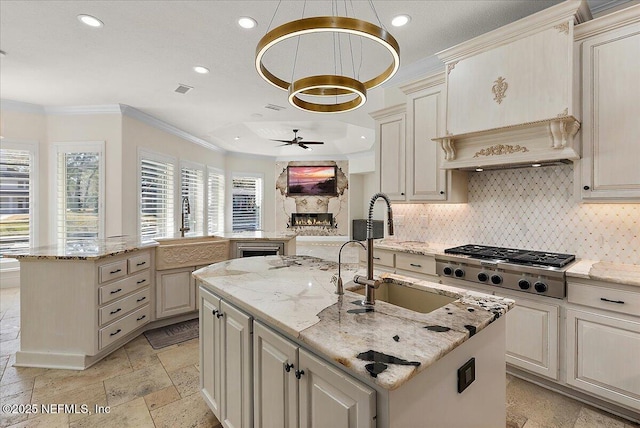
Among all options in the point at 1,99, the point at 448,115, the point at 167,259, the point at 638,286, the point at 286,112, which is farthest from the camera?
the point at 286,112

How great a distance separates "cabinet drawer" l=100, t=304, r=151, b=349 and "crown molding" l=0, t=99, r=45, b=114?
4017 millimetres

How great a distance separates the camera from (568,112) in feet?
7.09

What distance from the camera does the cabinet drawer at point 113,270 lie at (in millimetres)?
2695

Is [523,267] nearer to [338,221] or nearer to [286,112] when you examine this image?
[286,112]

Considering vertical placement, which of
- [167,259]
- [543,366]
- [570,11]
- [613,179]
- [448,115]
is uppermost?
[570,11]

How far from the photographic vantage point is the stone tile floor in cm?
197

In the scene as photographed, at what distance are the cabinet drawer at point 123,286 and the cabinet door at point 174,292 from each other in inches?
A: 6.2

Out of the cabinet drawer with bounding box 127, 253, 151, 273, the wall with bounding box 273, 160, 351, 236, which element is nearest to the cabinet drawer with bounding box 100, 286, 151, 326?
the cabinet drawer with bounding box 127, 253, 151, 273

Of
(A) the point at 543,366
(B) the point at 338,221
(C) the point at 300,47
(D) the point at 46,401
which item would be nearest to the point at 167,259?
(D) the point at 46,401

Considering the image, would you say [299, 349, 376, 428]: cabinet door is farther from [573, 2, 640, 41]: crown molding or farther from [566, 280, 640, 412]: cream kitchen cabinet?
[573, 2, 640, 41]: crown molding

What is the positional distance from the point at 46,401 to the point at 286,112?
4596 millimetres

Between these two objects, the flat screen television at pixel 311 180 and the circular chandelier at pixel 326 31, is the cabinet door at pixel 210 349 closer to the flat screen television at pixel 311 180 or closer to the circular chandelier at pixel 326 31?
the circular chandelier at pixel 326 31

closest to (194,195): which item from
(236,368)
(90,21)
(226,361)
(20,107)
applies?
(20,107)

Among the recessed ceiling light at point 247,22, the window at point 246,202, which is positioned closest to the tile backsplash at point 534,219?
the recessed ceiling light at point 247,22
